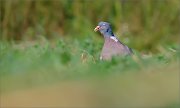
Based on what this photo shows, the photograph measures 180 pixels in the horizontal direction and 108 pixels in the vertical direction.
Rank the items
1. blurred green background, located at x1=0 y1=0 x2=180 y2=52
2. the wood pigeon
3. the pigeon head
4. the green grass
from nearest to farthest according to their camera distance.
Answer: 1. the green grass
2. the wood pigeon
3. the pigeon head
4. blurred green background, located at x1=0 y1=0 x2=180 y2=52

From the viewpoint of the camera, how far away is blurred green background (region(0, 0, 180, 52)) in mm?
14344

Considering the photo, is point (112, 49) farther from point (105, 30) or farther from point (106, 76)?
point (106, 76)

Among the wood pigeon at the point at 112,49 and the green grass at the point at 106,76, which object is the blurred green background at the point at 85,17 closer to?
the wood pigeon at the point at 112,49

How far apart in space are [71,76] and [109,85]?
1.64 feet

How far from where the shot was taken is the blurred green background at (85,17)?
14344mm

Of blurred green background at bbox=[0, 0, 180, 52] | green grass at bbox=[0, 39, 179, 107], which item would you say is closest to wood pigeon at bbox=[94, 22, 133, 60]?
green grass at bbox=[0, 39, 179, 107]

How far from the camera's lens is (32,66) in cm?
649

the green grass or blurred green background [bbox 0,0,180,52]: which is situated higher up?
blurred green background [bbox 0,0,180,52]

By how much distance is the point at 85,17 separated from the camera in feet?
47.9

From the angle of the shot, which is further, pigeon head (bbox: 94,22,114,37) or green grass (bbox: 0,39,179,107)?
pigeon head (bbox: 94,22,114,37)

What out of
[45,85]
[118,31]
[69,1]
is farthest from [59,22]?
[45,85]

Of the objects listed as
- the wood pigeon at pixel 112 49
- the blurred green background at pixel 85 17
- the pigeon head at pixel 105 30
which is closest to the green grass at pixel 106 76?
the wood pigeon at pixel 112 49

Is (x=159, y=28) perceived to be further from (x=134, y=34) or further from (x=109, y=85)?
(x=109, y=85)

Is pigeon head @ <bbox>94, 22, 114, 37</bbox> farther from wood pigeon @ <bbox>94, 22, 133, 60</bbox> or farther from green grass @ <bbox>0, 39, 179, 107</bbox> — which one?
green grass @ <bbox>0, 39, 179, 107</bbox>
